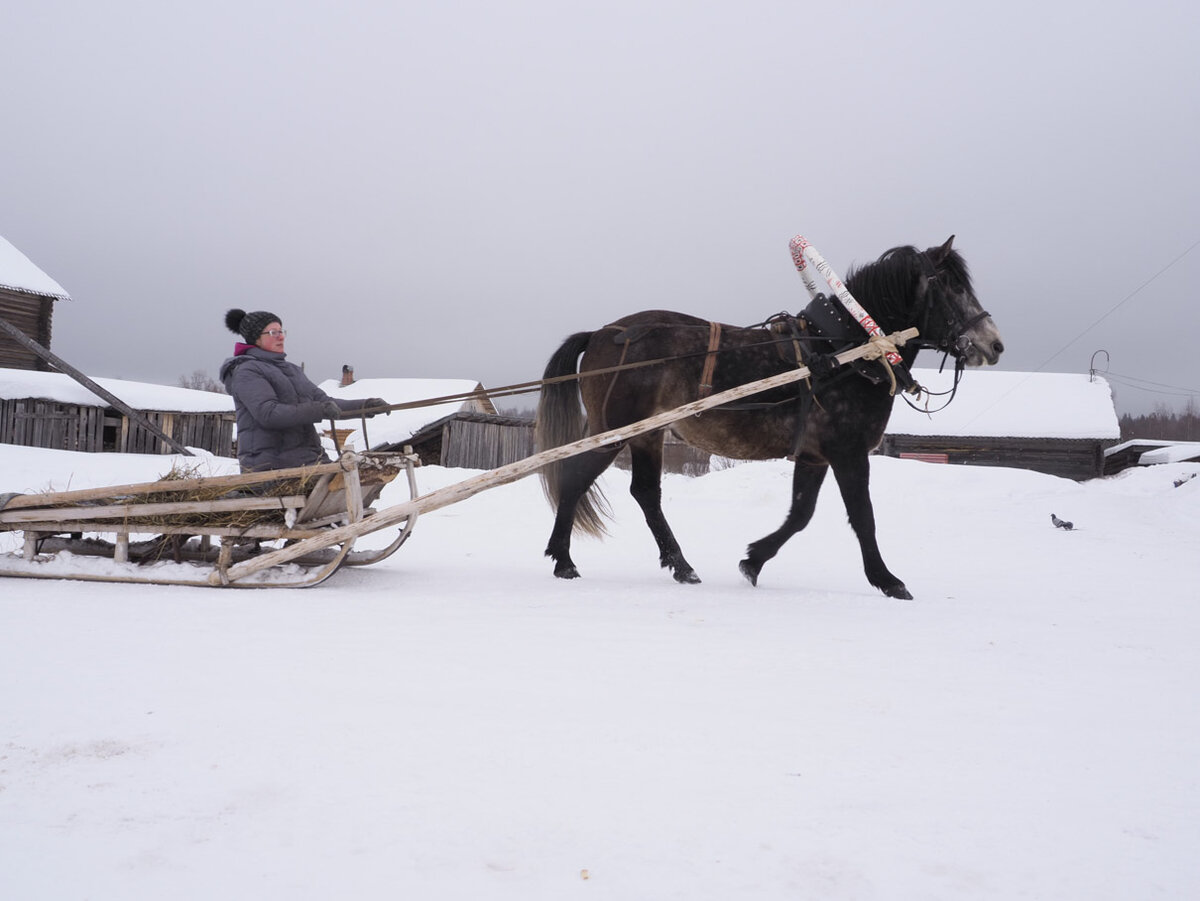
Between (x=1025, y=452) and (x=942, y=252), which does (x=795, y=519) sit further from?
(x=1025, y=452)

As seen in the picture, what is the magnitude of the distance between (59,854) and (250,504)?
3084 millimetres

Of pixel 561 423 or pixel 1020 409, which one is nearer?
pixel 561 423

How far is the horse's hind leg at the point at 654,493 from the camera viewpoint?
17.6 feet

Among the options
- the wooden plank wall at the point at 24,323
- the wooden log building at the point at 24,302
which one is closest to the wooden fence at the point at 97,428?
the wooden plank wall at the point at 24,323

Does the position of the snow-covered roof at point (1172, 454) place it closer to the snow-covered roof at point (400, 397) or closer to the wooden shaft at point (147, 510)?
the snow-covered roof at point (400, 397)

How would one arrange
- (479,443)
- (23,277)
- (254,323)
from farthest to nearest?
(479,443) < (23,277) < (254,323)

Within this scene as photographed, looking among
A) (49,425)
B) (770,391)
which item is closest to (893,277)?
(770,391)

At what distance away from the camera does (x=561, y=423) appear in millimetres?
5473

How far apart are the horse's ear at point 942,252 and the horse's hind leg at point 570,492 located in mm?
2419

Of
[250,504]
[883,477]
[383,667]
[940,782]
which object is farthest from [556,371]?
[883,477]

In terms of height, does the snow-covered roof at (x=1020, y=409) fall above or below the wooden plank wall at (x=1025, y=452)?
above

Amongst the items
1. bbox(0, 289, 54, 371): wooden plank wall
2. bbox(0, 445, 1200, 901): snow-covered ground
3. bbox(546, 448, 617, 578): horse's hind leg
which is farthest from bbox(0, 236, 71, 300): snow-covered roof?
bbox(546, 448, 617, 578): horse's hind leg

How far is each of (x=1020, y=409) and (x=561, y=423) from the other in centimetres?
2827

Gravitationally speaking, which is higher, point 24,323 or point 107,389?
point 24,323
